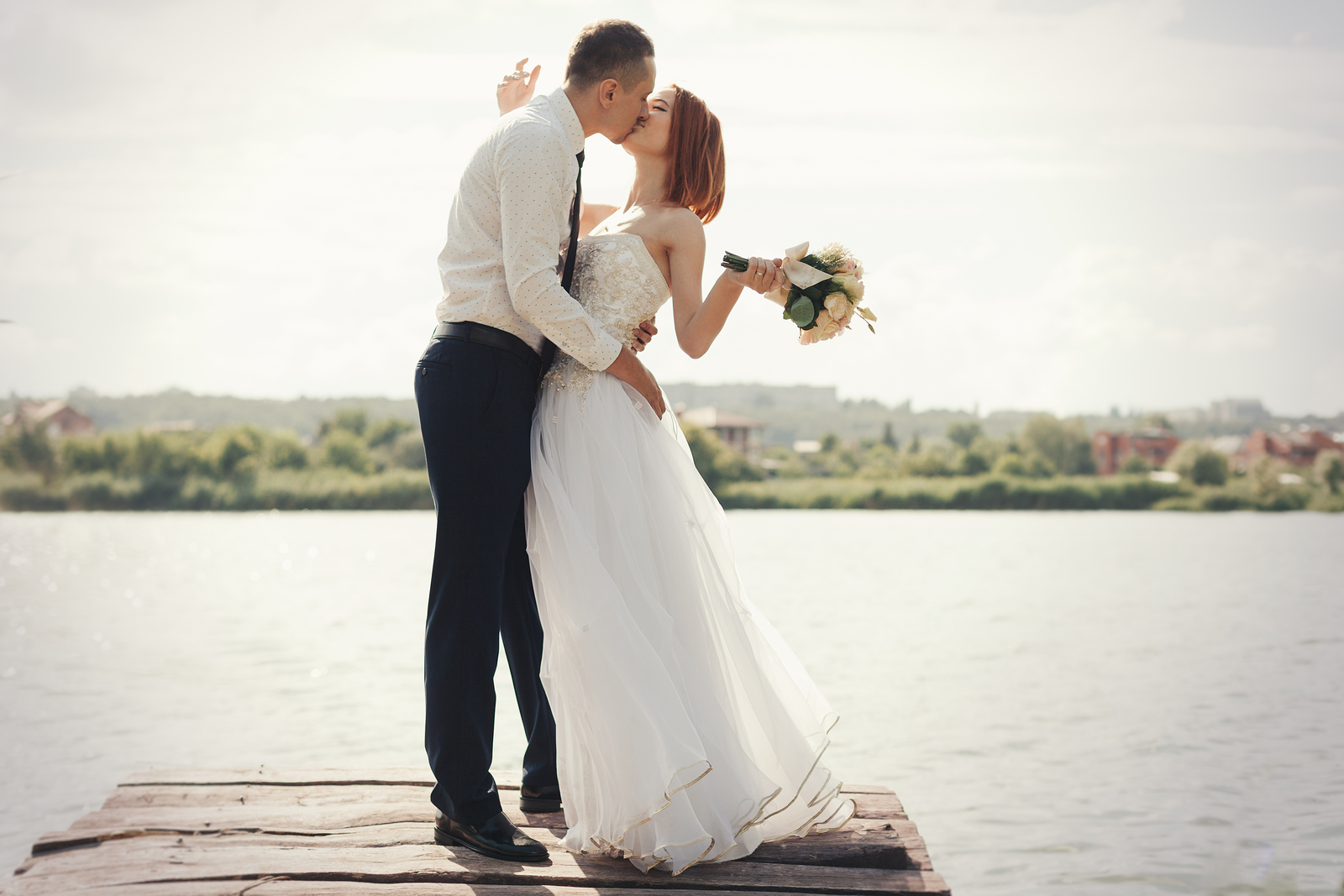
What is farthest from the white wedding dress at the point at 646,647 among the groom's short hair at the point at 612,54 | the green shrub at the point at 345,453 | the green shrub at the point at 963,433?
the green shrub at the point at 963,433

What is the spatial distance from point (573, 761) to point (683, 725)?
0.34 m

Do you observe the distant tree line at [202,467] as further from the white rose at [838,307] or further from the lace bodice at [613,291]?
the white rose at [838,307]

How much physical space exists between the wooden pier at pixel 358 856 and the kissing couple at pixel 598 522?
0.08 meters

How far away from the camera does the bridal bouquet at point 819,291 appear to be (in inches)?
114

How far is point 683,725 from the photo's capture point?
96.6 inches

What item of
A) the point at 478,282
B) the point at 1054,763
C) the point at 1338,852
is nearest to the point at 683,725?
the point at 478,282

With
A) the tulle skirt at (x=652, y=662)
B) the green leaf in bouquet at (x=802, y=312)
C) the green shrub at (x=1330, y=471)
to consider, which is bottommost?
the green shrub at (x=1330, y=471)

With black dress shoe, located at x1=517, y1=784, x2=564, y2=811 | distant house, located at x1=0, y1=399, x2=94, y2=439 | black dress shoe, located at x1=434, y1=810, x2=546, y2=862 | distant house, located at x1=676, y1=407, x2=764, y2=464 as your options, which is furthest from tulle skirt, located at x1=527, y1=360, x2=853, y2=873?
distant house, located at x1=0, y1=399, x2=94, y2=439

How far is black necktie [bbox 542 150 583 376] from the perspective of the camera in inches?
105

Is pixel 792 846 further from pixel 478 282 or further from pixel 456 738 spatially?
pixel 478 282

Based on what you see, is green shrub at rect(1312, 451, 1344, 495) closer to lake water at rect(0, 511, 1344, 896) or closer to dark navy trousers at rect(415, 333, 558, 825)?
lake water at rect(0, 511, 1344, 896)

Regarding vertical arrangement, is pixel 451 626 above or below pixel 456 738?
above

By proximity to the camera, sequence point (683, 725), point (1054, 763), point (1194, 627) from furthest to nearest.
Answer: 1. point (1194, 627)
2. point (1054, 763)
3. point (683, 725)

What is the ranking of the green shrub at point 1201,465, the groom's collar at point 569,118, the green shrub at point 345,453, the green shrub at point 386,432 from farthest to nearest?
the green shrub at point 1201,465, the green shrub at point 386,432, the green shrub at point 345,453, the groom's collar at point 569,118
